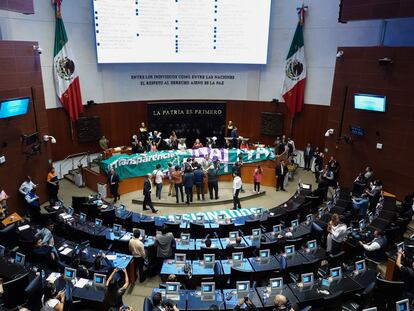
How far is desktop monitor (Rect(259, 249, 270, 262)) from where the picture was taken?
8.89 meters

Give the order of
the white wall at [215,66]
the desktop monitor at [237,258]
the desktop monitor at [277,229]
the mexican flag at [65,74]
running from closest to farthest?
the desktop monitor at [237,258] < the desktop monitor at [277,229] < the white wall at [215,66] < the mexican flag at [65,74]

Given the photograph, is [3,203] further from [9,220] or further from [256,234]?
[256,234]

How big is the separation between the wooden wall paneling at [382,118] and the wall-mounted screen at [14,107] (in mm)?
12856

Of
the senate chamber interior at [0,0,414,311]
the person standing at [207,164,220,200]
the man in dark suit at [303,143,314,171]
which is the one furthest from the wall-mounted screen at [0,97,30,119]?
the man in dark suit at [303,143,314,171]

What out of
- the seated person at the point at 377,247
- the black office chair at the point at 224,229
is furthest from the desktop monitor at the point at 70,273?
the seated person at the point at 377,247

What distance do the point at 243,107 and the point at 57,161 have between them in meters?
10.8

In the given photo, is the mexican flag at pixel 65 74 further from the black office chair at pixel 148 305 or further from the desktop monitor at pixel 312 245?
the desktop monitor at pixel 312 245

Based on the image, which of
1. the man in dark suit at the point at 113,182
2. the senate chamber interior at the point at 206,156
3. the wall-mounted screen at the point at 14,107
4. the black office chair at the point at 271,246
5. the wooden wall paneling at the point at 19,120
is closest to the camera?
the senate chamber interior at the point at 206,156

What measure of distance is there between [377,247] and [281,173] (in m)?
7.24

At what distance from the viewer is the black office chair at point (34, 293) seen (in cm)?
708

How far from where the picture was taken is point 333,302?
7207mm

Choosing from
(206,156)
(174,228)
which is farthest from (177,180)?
(174,228)

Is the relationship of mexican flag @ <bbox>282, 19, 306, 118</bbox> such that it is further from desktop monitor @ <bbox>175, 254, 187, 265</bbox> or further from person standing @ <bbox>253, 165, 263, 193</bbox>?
desktop monitor @ <bbox>175, 254, 187, 265</bbox>

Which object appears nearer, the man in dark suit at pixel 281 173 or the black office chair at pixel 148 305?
the black office chair at pixel 148 305
